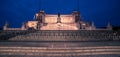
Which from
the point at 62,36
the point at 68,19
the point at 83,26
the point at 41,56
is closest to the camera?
the point at 41,56

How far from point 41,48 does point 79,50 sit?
7.42 feet

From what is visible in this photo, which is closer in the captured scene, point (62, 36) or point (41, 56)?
point (41, 56)

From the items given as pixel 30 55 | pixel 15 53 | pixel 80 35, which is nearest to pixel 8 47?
pixel 15 53

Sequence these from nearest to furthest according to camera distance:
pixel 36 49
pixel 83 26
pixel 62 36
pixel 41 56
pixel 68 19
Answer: pixel 41 56
pixel 36 49
pixel 62 36
pixel 83 26
pixel 68 19

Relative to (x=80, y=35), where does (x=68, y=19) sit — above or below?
Answer: above

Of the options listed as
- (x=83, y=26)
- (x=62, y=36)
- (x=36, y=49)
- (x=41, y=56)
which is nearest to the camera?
(x=41, y=56)

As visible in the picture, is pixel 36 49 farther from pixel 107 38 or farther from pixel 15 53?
pixel 107 38

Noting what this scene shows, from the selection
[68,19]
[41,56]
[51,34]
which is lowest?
[41,56]

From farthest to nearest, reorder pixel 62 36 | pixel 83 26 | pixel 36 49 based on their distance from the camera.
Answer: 1. pixel 83 26
2. pixel 62 36
3. pixel 36 49

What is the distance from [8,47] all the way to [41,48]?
2.07 metres

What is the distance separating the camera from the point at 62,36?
16016 millimetres

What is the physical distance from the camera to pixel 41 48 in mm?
9727

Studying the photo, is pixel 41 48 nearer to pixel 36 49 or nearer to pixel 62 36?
pixel 36 49

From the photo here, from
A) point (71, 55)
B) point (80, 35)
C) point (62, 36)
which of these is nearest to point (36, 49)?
point (71, 55)
